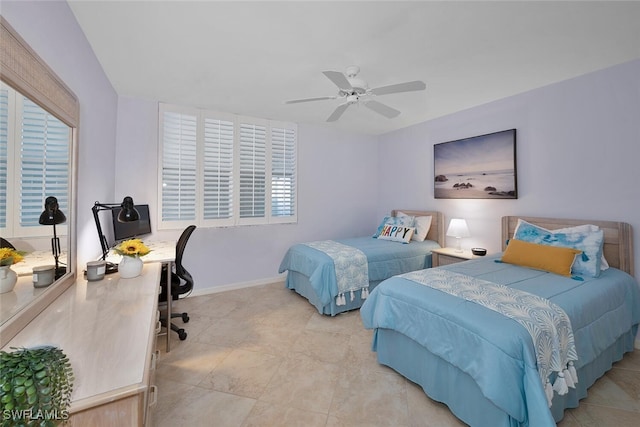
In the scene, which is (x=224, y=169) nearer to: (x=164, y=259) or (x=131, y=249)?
(x=164, y=259)

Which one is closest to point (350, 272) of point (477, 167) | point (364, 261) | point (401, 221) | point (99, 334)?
point (364, 261)

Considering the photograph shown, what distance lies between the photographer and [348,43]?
2.11 m

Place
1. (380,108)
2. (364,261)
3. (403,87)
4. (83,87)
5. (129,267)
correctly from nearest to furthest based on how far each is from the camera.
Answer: (129,267), (83,87), (403,87), (380,108), (364,261)

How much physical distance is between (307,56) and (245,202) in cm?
227

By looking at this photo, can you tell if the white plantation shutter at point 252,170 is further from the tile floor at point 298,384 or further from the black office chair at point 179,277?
the tile floor at point 298,384

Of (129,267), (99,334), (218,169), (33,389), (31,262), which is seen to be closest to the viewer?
(33,389)

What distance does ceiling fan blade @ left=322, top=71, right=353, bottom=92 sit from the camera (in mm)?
1966

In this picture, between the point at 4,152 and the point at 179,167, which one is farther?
the point at 179,167

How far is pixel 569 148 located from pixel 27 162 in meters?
4.14

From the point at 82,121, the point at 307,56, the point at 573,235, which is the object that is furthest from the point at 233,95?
the point at 573,235

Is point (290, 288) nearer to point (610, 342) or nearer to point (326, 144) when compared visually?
point (326, 144)

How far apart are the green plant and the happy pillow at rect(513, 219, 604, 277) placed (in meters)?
3.28

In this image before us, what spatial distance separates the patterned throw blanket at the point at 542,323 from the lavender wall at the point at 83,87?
263 cm

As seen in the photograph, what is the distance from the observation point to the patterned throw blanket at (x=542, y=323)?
1.43 m
